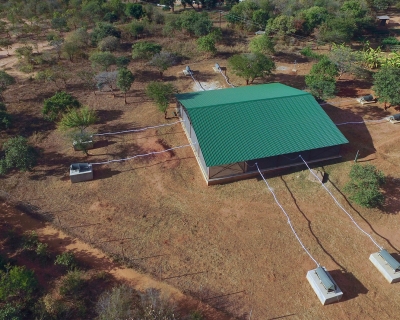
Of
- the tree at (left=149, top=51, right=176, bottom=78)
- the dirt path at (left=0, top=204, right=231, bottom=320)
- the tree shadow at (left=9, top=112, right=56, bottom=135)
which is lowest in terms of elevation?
the dirt path at (left=0, top=204, right=231, bottom=320)

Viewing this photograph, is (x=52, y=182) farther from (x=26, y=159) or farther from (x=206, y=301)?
(x=206, y=301)

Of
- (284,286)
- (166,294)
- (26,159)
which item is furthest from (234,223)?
(26,159)

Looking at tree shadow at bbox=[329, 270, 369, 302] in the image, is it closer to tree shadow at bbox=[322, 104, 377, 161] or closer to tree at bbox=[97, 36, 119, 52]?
tree shadow at bbox=[322, 104, 377, 161]

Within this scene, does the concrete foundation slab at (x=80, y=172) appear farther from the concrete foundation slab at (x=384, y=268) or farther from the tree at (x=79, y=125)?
the concrete foundation slab at (x=384, y=268)

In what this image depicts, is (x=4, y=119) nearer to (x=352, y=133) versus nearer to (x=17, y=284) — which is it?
(x=17, y=284)

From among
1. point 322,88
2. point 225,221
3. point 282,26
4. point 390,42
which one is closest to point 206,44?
point 282,26

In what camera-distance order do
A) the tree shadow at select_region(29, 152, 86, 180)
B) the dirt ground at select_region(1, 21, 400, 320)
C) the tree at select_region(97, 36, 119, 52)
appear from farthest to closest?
the tree at select_region(97, 36, 119, 52)
the tree shadow at select_region(29, 152, 86, 180)
the dirt ground at select_region(1, 21, 400, 320)

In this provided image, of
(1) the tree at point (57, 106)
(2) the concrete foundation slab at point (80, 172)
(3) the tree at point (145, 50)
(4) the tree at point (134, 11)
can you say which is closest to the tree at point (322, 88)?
(3) the tree at point (145, 50)

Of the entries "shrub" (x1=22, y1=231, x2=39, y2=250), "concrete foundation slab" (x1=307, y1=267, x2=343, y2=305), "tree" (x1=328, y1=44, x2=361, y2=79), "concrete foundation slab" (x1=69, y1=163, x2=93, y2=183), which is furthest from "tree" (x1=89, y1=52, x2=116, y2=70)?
"concrete foundation slab" (x1=307, y1=267, x2=343, y2=305)
